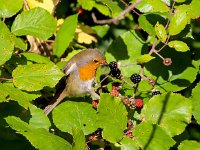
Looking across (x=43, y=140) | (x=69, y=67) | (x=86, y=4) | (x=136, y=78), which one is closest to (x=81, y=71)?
(x=69, y=67)

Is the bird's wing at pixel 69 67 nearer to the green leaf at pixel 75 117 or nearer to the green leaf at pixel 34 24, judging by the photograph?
the green leaf at pixel 34 24

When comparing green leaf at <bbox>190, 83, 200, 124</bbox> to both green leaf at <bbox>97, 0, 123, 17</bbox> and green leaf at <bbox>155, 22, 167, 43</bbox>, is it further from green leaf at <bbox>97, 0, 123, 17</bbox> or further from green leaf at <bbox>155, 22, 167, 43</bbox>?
green leaf at <bbox>97, 0, 123, 17</bbox>

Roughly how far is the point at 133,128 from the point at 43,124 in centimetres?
39

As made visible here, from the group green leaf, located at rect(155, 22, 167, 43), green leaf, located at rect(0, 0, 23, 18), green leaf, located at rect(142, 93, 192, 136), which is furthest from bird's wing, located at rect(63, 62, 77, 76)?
green leaf, located at rect(142, 93, 192, 136)

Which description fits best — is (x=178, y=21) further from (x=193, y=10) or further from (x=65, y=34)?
(x=65, y=34)

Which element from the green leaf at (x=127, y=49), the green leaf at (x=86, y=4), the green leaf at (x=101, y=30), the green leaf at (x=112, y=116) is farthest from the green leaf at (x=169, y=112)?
the green leaf at (x=101, y=30)

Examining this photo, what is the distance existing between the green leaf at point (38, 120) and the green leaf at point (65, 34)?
71cm

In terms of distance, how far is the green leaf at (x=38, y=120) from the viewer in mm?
1916

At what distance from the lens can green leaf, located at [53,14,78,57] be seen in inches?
101

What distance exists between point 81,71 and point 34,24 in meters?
0.61

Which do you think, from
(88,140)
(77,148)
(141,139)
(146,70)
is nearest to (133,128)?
(141,139)

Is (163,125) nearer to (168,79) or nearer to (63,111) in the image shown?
(63,111)

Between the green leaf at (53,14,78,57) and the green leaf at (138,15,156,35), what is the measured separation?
0.42 meters

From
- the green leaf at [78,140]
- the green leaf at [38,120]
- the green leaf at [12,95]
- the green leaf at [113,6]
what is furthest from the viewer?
the green leaf at [113,6]
